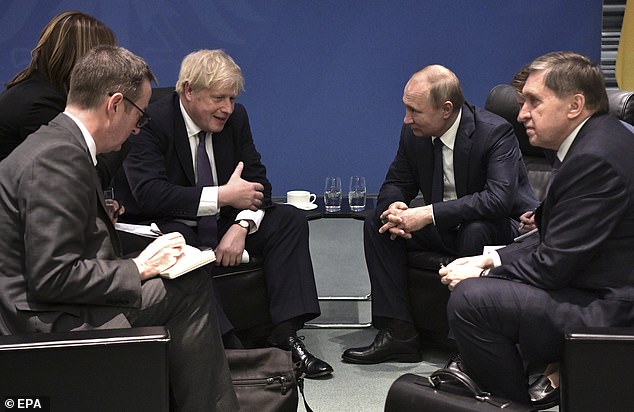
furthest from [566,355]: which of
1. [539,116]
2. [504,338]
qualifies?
[539,116]

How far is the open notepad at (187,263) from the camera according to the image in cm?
287

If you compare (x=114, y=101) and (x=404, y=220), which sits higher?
(x=114, y=101)

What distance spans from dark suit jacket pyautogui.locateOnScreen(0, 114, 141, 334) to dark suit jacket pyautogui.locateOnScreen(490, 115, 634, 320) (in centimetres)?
129

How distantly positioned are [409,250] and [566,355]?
1.74m

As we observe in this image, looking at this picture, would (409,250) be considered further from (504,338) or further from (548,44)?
(548,44)

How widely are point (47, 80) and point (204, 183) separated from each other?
0.84m

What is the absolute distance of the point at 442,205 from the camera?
427cm

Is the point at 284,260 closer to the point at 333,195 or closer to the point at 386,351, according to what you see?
the point at 386,351

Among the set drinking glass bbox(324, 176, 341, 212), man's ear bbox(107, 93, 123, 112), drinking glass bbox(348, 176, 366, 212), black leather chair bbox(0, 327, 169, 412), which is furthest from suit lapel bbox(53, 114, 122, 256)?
drinking glass bbox(348, 176, 366, 212)

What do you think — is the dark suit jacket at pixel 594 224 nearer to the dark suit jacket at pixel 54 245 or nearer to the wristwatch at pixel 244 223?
the dark suit jacket at pixel 54 245

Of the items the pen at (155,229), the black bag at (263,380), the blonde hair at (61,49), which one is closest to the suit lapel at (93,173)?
the black bag at (263,380)

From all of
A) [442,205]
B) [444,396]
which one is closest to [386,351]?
[442,205]

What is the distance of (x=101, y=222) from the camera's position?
2.88 m

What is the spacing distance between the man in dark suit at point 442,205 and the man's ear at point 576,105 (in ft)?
3.54
